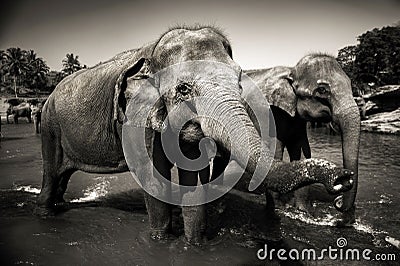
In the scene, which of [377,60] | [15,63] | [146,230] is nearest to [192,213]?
[146,230]

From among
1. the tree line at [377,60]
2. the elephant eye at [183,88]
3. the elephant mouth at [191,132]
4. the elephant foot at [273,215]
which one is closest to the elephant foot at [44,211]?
the elephant mouth at [191,132]

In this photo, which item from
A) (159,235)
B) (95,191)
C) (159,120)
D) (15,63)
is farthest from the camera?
(15,63)

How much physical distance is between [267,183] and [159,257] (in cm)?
177

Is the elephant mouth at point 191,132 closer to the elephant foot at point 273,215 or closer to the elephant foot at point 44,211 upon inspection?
the elephant foot at point 273,215

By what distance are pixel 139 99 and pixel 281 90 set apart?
3.04 metres

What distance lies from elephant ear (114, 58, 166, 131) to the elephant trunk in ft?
8.69

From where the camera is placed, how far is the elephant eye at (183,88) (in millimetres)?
2877

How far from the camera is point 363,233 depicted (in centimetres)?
426

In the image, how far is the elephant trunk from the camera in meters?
4.25

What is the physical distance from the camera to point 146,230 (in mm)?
4035

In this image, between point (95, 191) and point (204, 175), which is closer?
point (204, 175)

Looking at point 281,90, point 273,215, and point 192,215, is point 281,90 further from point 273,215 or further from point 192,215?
point 192,215

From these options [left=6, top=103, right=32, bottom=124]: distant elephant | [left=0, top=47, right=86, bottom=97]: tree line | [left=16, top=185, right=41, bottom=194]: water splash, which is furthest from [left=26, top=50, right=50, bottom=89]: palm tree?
[left=16, top=185, right=41, bottom=194]: water splash

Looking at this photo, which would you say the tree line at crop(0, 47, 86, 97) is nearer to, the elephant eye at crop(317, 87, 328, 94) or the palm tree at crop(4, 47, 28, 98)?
the palm tree at crop(4, 47, 28, 98)
